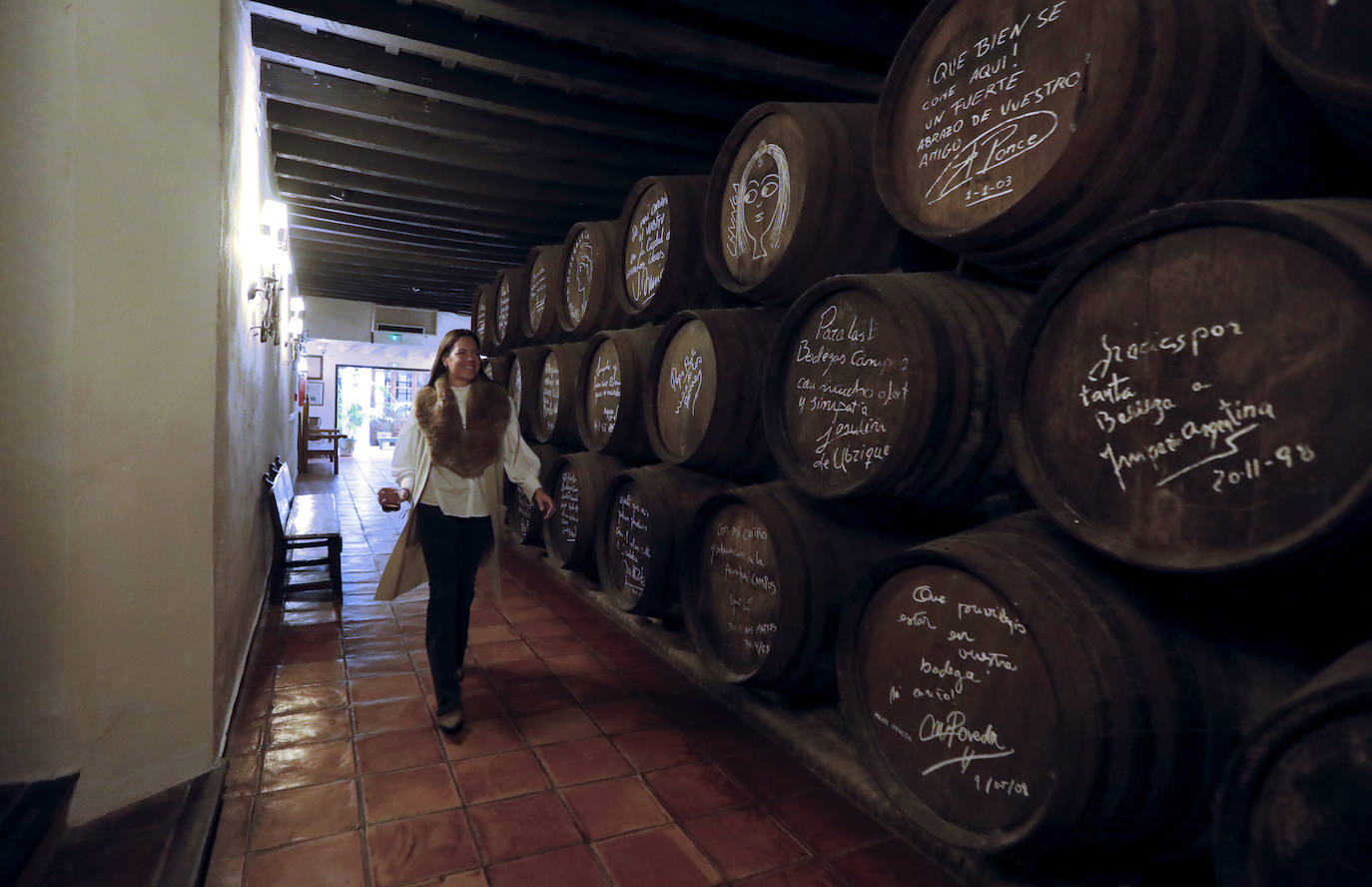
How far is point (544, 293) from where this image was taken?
17.9 ft

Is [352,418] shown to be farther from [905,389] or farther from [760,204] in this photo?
[905,389]

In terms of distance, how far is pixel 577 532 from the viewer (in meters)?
4.09

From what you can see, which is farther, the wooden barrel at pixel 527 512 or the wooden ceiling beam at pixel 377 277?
the wooden ceiling beam at pixel 377 277

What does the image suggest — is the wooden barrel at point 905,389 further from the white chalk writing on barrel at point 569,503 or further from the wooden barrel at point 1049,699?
the white chalk writing on barrel at point 569,503

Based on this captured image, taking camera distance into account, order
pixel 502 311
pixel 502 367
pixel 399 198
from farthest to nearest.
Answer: pixel 502 311, pixel 502 367, pixel 399 198

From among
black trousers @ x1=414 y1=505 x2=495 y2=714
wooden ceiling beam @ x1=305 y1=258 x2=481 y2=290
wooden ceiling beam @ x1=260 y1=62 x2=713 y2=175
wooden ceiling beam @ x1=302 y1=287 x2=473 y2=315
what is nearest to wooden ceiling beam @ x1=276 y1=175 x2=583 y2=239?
wooden ceiling beam @ x1=260 y1=62 x2=713 y2=175

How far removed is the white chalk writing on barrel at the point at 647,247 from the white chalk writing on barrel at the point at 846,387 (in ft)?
4.67

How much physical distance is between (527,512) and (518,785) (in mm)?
3094

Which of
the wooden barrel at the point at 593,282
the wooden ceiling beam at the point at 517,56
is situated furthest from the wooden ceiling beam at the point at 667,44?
the wooden barrel at the point at 593,282

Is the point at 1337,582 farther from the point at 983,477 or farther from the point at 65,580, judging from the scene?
the point at 65,580

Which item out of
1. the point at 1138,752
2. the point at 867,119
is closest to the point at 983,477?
the point at 1138,752

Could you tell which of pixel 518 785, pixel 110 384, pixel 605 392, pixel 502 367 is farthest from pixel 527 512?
pixel 110 384

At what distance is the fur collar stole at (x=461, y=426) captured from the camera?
291cm

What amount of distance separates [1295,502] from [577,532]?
3.39m
